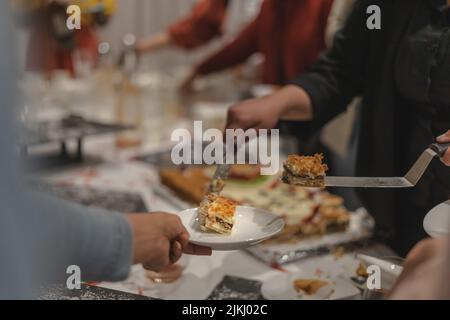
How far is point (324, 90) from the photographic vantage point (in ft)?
3.43

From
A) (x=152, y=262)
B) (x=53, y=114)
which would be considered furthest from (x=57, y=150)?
(x=152, y=262)

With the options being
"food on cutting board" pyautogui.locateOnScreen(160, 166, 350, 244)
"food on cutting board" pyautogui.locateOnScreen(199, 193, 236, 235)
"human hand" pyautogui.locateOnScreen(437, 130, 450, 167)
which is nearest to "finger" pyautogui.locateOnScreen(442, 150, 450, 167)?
"human hand" pyautogui.locateOnScreen(437, 130, 450, 167)

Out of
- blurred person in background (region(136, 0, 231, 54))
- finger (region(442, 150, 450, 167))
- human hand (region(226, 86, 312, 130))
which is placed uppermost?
blurred person in background (region(136, 0, 231, 54))

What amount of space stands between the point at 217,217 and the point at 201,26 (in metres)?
1.71

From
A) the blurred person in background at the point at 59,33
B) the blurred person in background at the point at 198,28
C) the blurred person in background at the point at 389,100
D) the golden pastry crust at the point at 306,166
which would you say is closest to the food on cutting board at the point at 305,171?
the golden pastry crust at the point at 306,166

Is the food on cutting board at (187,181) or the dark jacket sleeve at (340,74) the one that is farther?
Result: the food on cutting board at (187,181)

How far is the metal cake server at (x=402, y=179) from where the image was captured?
0.72m

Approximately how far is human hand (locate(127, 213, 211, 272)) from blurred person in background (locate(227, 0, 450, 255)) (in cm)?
26

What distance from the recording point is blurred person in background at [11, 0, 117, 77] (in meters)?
0.76

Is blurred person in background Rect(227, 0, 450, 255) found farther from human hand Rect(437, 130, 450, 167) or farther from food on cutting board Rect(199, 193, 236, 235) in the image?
food on cutting board Rect(199, 193, 236, 235)

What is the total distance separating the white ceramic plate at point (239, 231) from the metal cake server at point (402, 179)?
0.10 m

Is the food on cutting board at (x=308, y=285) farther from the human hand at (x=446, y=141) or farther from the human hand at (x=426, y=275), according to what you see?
the human hand at (x=426, y=275)
